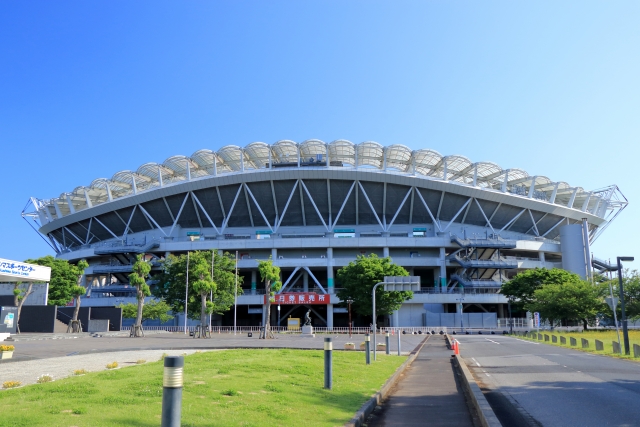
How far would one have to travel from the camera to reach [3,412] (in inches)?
306

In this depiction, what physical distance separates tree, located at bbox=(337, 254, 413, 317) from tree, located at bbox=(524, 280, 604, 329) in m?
14.9

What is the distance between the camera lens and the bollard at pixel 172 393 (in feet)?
15.9

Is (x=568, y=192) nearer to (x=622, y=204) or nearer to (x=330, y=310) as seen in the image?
(x=622, y=204)

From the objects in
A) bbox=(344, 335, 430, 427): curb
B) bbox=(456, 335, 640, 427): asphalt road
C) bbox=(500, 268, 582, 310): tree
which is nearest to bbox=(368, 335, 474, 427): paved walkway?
bbox=(344, 335, 430, 427): curb

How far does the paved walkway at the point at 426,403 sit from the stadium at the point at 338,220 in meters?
49.6

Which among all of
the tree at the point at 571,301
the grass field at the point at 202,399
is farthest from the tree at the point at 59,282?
the grass field at the point at 202,399

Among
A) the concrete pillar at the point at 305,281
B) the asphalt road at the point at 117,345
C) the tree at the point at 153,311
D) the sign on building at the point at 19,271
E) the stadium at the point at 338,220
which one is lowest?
the asphalt road at the point at 117,345

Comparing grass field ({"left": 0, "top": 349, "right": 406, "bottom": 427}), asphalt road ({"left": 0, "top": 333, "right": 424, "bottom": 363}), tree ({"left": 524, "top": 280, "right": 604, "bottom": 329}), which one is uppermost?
tree ({"left": 524, "top": 280, "right": 604, "bottom": 329})

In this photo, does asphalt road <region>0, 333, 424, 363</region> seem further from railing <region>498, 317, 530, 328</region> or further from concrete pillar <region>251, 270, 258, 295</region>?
railing <region>498, 317, 530, 328</region>

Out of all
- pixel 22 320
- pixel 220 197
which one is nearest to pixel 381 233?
pixel 220 197

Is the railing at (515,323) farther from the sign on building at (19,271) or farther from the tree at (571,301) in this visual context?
the sign on building at (19,271)

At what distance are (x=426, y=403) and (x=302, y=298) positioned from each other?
5690 cm

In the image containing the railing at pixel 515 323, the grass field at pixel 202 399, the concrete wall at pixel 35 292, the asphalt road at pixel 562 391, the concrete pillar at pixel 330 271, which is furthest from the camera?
the concrete pillar at pixel 330 271

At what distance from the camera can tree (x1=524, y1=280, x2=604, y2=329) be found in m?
53.7
